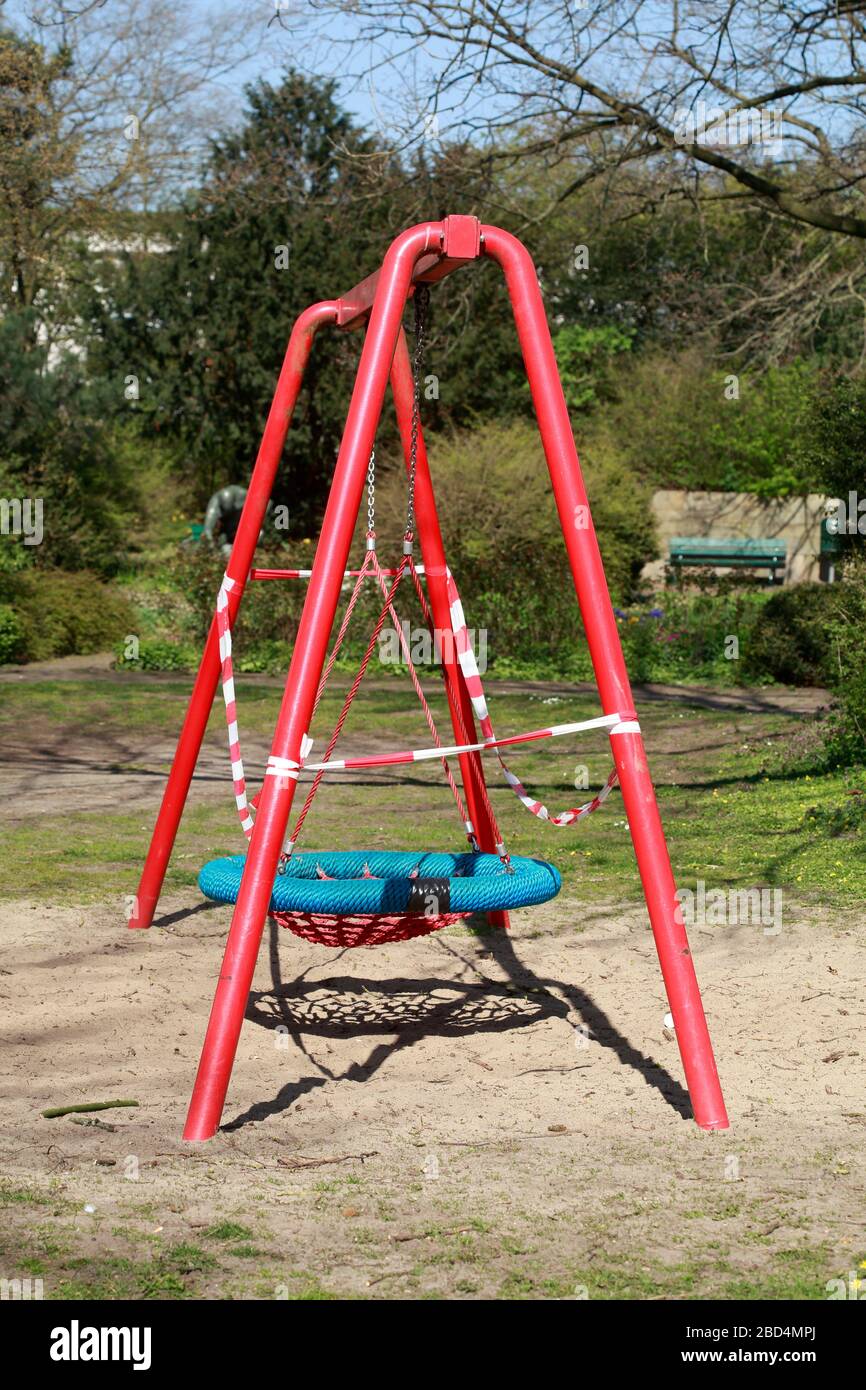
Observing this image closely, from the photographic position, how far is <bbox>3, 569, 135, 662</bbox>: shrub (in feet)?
47.7

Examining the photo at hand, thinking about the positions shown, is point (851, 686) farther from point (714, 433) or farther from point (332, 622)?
point (714, 433)

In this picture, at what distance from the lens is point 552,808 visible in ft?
26.1

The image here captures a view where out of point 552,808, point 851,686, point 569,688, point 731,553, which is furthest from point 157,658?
point 851,686

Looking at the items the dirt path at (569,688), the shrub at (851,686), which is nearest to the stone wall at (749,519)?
the dirt path at (569,688)

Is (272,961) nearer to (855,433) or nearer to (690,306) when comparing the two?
(855,433)

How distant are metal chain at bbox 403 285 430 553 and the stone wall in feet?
44.9

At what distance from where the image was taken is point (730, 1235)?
9.96 ft

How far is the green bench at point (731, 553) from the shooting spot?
59.3 ft

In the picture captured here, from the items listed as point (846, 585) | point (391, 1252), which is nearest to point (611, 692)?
point (391, 1252)

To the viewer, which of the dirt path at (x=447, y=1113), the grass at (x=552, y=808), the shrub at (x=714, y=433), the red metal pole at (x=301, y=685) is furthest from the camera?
the shrub at (x=714, y=433)

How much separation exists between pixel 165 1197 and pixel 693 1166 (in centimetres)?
123

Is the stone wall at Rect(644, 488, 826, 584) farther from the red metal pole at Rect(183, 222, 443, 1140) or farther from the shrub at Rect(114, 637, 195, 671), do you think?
the red metal pole at Rect(183, 222, 443, 1140)

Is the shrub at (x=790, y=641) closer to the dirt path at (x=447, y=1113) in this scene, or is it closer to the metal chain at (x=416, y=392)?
the dirt path at (x=447, y=1113)

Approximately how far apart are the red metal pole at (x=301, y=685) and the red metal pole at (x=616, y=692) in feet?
1.14
